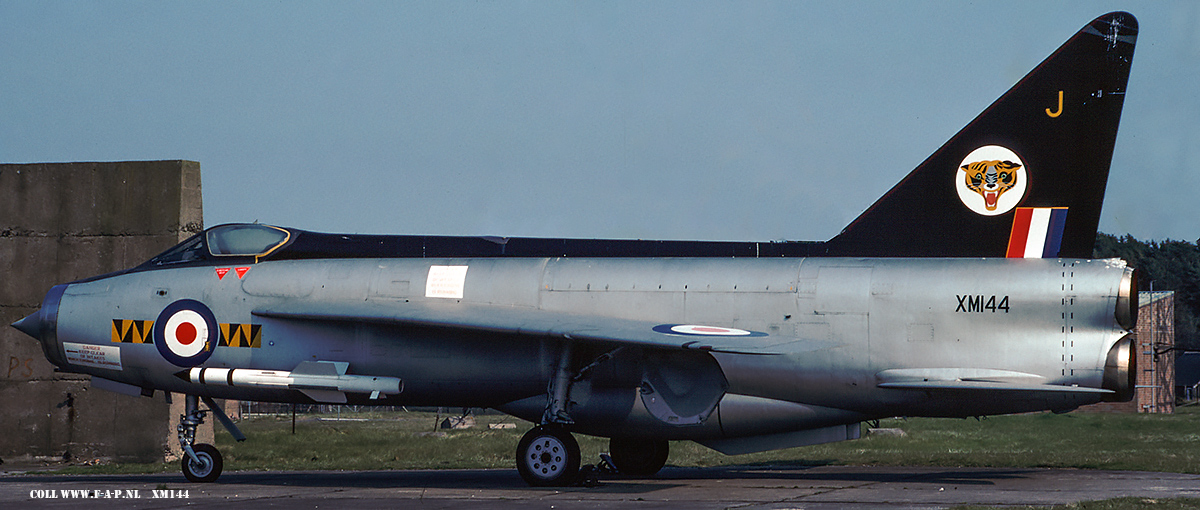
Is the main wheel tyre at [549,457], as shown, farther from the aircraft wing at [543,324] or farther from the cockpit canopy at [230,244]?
the cockpit canopy at [230,244]

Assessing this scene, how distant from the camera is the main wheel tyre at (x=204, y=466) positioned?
48.8 ft

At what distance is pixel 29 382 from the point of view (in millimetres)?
20719

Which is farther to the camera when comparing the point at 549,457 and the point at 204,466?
the point at 204,466

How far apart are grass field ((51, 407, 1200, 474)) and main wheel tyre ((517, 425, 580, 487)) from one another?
14.3 ft

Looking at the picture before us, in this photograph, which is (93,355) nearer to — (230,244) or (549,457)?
(230,244)

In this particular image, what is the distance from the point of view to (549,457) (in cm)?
1343

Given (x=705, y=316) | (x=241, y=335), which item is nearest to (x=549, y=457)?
(x=705, y=316)

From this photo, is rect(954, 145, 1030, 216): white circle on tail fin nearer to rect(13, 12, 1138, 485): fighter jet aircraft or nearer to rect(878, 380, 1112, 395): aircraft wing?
rect(13, 12, 1138, 485): fighter jet aircraft

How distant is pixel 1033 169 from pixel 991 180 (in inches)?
19.1

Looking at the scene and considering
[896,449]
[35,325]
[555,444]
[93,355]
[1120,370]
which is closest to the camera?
[1120,370]

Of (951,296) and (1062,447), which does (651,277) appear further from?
(1062,447)

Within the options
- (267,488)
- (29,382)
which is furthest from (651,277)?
(29,382)

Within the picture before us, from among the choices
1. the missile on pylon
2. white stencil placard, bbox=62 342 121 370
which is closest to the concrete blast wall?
white stencil placard, bbox=62 342 121 370

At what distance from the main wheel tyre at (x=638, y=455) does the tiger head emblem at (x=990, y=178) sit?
5.49 metres
